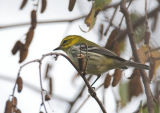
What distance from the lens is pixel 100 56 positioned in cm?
437

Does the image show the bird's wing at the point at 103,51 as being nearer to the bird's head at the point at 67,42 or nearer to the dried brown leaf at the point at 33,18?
the bird's head at the point at 67,42

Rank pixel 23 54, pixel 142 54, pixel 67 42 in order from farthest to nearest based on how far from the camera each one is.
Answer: pixel 67 42
pixel 142 54
pixel 23 54

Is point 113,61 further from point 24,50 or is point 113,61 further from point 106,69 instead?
point 24,50

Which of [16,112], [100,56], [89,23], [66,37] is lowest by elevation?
[16,112]

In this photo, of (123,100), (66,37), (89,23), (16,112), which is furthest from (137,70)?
(66,37)

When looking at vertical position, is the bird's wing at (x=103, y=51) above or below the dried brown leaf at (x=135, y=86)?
above

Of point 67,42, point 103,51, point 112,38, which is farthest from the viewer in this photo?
point 67,42

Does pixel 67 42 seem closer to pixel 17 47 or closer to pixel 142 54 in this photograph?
pixel 17 47

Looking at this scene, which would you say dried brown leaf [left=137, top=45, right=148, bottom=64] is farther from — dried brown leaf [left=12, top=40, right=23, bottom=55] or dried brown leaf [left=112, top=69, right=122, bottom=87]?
dried brown leaf [left=12, top=40, right=23, bottom=55]

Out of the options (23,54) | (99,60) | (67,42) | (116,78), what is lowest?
(116,78)

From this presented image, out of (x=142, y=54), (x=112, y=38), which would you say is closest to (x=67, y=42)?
(x=112, y=38)

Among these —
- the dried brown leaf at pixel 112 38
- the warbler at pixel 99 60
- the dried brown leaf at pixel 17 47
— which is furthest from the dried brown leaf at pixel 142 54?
the dried brown leaf at pixel 17 47

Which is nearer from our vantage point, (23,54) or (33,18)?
(23,54)

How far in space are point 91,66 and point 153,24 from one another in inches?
57.7
